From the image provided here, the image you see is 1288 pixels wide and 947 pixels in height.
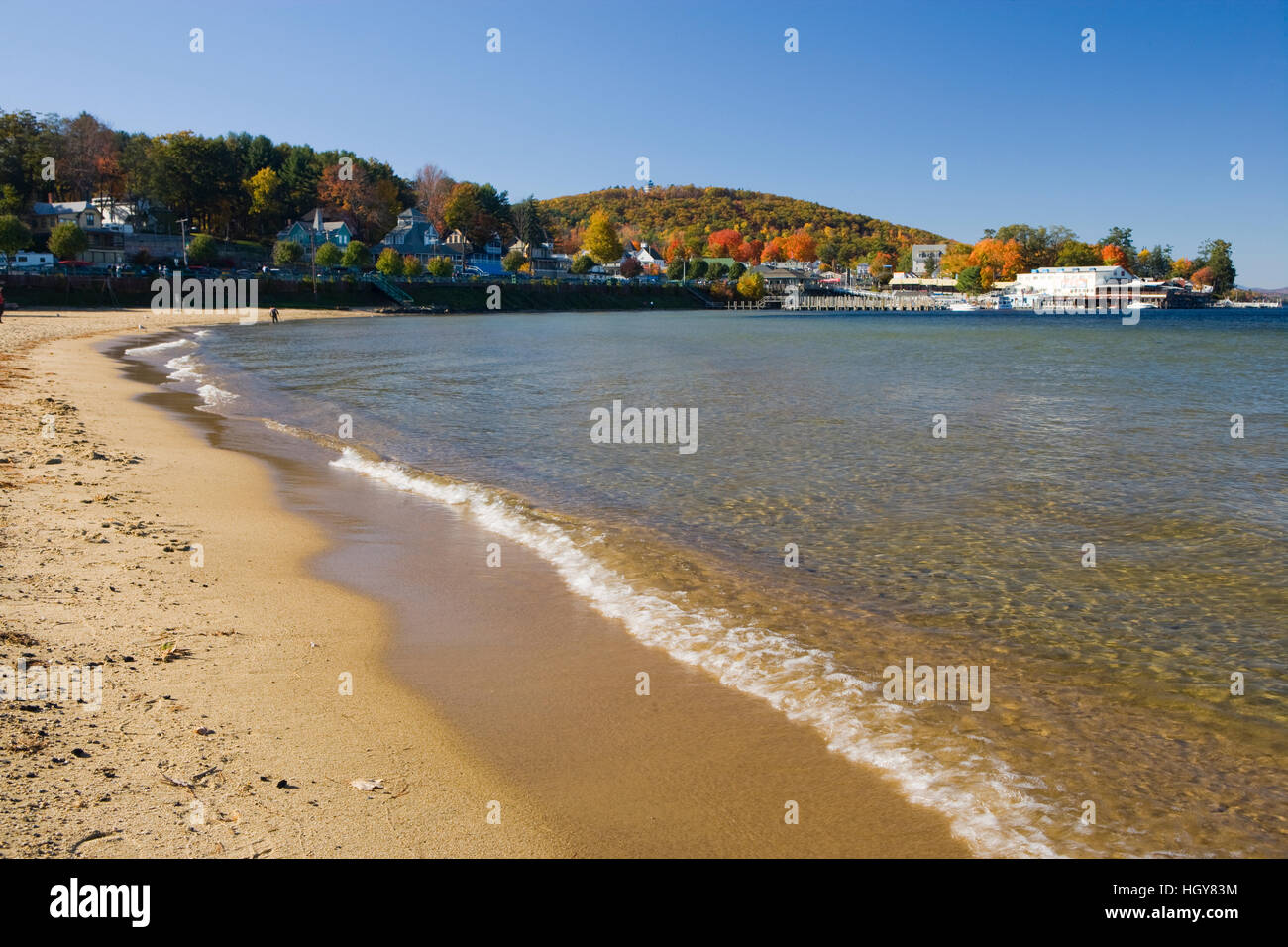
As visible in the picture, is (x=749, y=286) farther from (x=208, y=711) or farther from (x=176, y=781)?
(x=176, y=781)

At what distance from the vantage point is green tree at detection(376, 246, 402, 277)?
113363mm

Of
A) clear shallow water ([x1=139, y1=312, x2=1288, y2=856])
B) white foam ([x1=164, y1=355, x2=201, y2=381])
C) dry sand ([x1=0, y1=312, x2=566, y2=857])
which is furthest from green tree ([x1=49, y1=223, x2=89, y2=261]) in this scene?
dry sand ([x1=0, y1=312, x2=566, y2=857])

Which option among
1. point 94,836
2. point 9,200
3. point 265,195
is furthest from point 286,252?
point 94,836

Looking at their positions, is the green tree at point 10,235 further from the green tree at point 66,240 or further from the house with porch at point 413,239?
the house with porch at point 413,239

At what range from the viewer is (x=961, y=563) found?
10.3 m

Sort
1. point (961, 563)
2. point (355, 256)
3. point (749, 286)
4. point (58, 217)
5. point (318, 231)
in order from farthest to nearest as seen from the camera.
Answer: point (749, 286), point (318, 231), point (355, 256), point (58, 217), point (961, 563)

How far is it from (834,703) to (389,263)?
11680cm

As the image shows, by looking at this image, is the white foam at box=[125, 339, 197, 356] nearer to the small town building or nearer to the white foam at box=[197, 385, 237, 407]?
the white foam at box=[197, 385, 237, 407]

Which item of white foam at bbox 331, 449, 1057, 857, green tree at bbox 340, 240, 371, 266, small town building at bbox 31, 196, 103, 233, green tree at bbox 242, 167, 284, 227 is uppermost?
green tree at bbox 242, 167, 284, 227

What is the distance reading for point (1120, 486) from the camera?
585 inches

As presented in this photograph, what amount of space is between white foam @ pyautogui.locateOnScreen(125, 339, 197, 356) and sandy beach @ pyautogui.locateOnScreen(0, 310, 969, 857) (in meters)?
36.4

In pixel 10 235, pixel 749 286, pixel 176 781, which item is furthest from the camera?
pixel 749 286

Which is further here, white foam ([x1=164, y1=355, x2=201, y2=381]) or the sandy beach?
white foam ([x1=164, y1=355, x2=201, y2=381])
